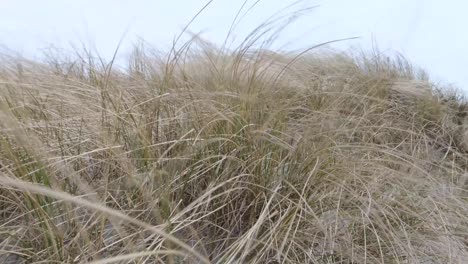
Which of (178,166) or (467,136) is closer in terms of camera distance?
(178,166)

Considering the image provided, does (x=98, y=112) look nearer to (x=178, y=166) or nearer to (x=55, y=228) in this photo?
(x=178, y=166)

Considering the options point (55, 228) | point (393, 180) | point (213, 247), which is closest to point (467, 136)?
point (393, 180)

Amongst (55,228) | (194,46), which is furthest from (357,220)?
(194,46)

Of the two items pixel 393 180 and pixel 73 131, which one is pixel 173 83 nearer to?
pixel 73 131

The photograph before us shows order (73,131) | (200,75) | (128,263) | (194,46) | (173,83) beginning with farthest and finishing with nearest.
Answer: (194,46)
(200,75)
(173,83)
(73,131)
(128,263)

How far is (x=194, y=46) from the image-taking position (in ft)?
7.27

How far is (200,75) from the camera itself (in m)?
1.73

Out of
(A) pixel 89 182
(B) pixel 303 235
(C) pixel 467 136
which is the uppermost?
(A) pixel 89 182

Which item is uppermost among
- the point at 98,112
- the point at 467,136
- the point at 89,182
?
the point at 98,112

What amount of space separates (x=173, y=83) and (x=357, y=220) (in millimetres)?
751

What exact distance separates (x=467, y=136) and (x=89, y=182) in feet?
6.49

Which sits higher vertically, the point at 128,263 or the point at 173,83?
the point at 173,83

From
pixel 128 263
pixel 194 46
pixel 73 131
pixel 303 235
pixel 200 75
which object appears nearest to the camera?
pixel 128 263

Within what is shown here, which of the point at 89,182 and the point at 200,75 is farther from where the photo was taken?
the point at 200,75
